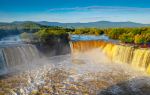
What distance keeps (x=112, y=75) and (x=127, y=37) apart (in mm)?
18114

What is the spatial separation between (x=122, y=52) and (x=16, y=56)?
812 centimetres

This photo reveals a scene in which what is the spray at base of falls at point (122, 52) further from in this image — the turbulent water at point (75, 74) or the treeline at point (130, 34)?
the treeline at point (130, 34)

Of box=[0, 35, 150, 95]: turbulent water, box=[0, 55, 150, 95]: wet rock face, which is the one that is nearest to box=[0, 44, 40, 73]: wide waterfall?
box=[0, 35, 150, 95]: turbulent water

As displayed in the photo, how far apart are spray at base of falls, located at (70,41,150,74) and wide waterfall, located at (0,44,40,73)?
5972mm

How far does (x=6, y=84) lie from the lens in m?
12.8

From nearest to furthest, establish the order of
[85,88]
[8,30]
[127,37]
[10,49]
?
1. [85,88]
2. [10,49]
3. [127,37]
4. [8,30]

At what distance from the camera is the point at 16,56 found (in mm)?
17922

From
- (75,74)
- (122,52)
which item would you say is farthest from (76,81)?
(122,52)

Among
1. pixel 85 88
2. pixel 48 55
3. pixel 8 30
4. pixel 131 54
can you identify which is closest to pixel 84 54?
pixel 48 55

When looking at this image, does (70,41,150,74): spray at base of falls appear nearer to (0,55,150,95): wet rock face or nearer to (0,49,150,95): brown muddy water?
(0,49,150,95): brown muddy water

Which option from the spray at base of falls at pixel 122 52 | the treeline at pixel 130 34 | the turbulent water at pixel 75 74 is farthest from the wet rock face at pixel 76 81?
the treeline at pixel 130 34

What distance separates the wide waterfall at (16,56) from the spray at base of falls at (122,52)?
5.97 metres

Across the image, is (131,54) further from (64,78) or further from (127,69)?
(64,78)

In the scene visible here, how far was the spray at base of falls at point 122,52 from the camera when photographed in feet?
53.6
